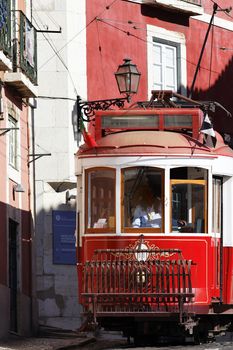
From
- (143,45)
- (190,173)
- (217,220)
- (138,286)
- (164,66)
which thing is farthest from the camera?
(164,66)

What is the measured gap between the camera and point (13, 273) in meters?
27.0

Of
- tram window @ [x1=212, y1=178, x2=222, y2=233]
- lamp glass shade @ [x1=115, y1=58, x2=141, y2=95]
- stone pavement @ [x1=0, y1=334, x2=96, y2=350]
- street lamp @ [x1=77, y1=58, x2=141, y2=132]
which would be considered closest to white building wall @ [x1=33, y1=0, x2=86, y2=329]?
street lamp @ [x1=77, y1=58, x2=141, y2=132]

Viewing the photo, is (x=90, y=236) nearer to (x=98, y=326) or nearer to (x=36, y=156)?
(x=98, y=326)

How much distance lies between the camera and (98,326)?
21641 millimetres

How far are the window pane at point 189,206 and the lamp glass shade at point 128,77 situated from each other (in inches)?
250

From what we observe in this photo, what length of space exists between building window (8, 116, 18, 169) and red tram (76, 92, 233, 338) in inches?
186

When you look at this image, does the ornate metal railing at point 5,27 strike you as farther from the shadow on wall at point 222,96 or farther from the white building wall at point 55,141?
the shadow on wall at point 222,96

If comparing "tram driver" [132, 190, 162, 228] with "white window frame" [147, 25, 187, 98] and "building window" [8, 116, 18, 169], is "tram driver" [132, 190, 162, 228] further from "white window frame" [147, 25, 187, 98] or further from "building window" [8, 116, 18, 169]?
"white window frame" [147, 25, 187, 98]

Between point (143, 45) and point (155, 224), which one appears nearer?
point (155, 224)

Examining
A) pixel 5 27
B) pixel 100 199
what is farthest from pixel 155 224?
pixel 5 27

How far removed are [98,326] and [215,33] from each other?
14343 millimetres

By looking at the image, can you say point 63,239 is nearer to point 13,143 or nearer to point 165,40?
point 13,143

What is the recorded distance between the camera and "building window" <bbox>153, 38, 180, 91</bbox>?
33.0 meters

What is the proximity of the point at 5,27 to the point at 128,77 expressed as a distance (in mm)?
3260
